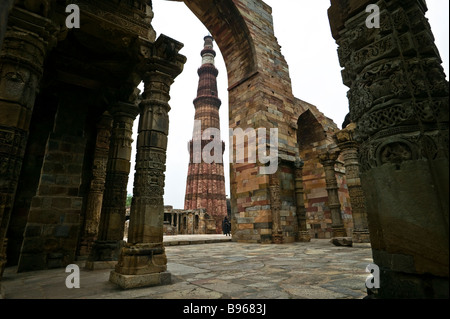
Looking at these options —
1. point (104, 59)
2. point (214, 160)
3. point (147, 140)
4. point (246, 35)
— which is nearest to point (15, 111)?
point (147, 140)

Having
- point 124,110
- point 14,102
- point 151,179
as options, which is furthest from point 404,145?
point 124,110

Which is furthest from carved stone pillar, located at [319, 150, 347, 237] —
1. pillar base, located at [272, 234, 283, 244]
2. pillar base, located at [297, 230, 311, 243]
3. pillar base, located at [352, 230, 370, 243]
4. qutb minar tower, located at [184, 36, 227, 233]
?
qutb minar tower, located at [184, 36, 227, 233]

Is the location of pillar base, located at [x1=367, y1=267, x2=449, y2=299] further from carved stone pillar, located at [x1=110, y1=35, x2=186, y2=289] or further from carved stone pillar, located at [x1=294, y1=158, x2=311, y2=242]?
carved stone pillar, located at [x1=294, y1=158, x2=311, y2=242]

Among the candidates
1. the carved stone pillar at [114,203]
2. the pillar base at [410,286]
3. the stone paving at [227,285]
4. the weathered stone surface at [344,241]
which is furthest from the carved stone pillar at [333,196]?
the pillar base at [410,286]

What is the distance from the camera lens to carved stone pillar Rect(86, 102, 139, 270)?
366cm

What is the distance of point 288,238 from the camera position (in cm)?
771

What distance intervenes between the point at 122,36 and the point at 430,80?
347 cm

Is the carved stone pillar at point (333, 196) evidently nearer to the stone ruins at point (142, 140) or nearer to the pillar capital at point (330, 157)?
the pillar capital at point (330, 157)

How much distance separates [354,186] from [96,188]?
23.5 feet

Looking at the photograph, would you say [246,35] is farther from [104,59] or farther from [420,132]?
[420,132]

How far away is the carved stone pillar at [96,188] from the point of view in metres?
4.91

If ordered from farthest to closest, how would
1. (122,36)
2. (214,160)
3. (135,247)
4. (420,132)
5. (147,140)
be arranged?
(214,160) < (122,36) < (147,140) < (135,247) < (420,132)

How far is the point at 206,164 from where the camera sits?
25812mm
